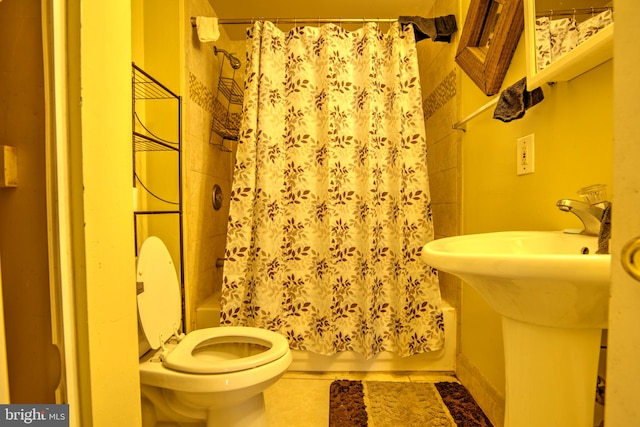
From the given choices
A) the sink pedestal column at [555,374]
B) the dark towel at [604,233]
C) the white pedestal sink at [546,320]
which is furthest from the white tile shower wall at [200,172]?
the dark towel at [604,233]

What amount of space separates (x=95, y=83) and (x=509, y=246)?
976 millimetres

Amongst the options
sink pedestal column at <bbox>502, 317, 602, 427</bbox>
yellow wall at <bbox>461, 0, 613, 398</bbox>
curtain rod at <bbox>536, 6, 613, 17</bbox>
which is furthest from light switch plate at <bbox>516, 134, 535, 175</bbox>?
sink pedestal column at <bbox>502, 317, 602, 427</bbox>

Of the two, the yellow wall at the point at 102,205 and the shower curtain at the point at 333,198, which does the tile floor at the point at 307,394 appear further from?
the yellow wall at the point at 102,205

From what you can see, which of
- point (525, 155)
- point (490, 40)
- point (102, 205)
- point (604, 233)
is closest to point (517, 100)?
point (525, 155)

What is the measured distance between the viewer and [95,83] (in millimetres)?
445

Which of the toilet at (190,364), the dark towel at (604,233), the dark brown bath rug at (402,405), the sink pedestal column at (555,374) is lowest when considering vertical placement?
the dark brown bath rug at (402,405)

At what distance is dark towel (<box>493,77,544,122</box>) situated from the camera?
950 millimetres

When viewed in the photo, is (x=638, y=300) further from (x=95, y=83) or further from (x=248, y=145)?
(x=248, y=145)

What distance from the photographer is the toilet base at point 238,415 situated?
101cm

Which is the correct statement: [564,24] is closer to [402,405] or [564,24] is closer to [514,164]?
[514,164]

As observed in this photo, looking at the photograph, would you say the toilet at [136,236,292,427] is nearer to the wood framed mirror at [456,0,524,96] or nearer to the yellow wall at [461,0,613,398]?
the yellow wall at [461,0,613,398]

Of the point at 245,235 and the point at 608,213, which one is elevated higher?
the point at 608,213

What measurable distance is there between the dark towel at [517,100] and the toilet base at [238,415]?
4.30 ft

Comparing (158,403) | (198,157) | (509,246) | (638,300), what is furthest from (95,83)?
(198,157)
